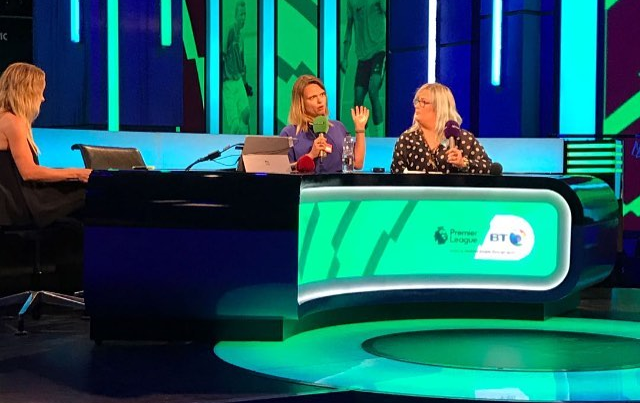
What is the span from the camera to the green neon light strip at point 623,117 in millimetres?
8562

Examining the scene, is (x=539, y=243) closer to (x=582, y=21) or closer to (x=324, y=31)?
(x=582, y=21)

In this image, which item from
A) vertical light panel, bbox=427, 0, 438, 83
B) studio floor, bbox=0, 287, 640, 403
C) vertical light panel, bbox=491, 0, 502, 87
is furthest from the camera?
vertical light panel, bbox=427, 0, 438, 83

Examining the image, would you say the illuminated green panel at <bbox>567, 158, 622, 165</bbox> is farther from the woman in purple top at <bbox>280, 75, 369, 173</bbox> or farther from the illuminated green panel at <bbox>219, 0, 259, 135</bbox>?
the illuminated green panel at <bbox>219, 0, 259, 135</bbox>

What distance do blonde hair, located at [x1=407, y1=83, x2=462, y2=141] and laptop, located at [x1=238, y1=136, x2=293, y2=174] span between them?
0.92 meters

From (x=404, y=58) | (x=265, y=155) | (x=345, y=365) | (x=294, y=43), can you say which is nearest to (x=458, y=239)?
(x=265, y=155)

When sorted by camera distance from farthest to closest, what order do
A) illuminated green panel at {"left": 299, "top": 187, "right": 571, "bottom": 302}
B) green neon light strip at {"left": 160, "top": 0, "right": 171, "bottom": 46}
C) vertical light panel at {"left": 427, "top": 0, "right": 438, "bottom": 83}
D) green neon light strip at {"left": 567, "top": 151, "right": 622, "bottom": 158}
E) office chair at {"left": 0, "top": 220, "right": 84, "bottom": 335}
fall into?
vertical light panel at {"left": 427, "top": 0, "right": 438, "bottom": 83} < green neon light strip at {"left": 567, "top": 151, "right": 622, "bottom": 158} < green neon light strip at {"left": 160, "top": 0, "right": 171, "bottom": 46} < illuminated green panel at {"left": 299, "top": 187, "right": 571, "bottom": 302} < office chair at {"left": 0, "top": 220, "right": 84, "bottom": 335}

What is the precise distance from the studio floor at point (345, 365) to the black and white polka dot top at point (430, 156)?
82cm

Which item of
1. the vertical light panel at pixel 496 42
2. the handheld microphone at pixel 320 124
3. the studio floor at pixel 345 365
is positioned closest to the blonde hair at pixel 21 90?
the studio floor at pixel 345 365

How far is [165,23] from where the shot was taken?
7.28 m

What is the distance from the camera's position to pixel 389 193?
4.95m

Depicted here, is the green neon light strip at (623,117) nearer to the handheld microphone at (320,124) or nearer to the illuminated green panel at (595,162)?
the illuminated green panel at (595,162)

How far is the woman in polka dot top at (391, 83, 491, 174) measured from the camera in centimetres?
521

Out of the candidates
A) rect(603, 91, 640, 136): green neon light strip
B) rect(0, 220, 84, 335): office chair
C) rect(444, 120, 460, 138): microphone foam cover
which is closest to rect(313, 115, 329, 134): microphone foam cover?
rect(444, 120, 460, 138): microphone foam cover

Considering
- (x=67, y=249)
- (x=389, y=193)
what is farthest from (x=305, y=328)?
(x=67, y=249)
